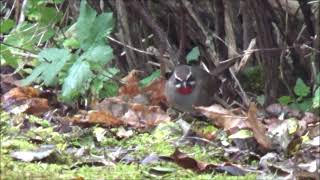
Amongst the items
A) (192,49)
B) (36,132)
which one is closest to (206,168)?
(36,132)

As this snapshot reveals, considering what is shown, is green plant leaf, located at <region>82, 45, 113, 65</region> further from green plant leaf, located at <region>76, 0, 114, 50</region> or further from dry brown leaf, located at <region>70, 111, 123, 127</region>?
dry brown leaf, located at <region>70, 111, 123, 127</region>

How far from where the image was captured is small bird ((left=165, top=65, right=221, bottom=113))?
533cm

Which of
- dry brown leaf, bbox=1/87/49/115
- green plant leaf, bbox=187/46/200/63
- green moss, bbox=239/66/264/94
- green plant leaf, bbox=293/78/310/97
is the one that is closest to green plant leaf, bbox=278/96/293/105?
green plant leaf, bbox=293/78/310/97

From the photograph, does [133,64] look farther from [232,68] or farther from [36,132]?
[36,132]

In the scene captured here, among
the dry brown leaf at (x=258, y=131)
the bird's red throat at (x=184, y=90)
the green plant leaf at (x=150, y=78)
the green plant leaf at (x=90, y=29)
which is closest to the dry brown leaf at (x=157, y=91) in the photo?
the green plant leaf at (x=150, y=78)

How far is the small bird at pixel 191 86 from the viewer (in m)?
5.33

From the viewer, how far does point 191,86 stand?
5.98 meters

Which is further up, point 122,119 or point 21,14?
point 21,14

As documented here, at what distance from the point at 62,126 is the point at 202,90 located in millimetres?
2061

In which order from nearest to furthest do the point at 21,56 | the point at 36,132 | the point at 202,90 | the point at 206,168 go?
the point at 206,168
the point at 36,132
the point at 21,56
the point at 202,90

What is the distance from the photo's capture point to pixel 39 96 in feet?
16.2

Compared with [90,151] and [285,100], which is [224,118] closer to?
[90,151]

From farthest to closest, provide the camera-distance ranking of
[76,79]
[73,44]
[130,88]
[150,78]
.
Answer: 1. [150,78]
2. [130,88]
3. [73,44]
4. [76,79]

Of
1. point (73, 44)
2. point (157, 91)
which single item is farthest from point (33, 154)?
point (157, 91)
